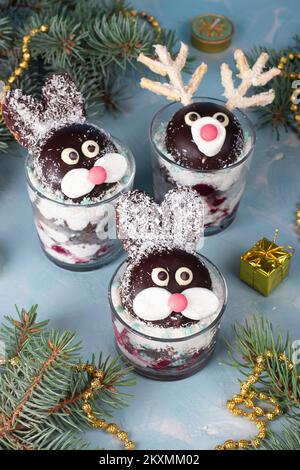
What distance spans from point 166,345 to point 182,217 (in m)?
0.22

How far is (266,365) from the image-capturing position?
1467mm

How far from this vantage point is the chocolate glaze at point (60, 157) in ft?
5.23

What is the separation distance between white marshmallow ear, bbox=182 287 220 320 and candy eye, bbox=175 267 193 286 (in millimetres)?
14

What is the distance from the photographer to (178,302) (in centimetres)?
141

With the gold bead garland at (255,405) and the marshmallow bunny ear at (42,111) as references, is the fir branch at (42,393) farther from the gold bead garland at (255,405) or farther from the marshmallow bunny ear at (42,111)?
the marshmallow bunny ear at (42,111)

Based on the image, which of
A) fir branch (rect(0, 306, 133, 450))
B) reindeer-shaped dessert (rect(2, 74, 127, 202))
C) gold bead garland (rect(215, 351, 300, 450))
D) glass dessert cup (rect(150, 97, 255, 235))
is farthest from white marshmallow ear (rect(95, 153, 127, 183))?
gold bead garland (rect(215, 351, 300, 450))

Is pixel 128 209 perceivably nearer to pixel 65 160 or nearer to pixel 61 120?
pixel 65 160

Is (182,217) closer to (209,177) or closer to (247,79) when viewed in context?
(209,177)

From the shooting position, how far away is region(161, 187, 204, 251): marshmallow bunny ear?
1482 mm

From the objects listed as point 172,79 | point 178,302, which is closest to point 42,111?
point 172,79

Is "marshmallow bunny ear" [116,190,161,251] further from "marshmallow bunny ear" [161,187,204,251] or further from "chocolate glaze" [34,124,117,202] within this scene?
"chocolate glaze" [34,124,117,202]

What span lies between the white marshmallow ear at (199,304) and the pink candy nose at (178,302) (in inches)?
0.6

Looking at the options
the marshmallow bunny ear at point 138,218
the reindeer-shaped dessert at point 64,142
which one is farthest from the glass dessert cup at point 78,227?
the marshmallow bunny ear at point 138,218

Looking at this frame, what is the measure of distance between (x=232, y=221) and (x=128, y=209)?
408mm
